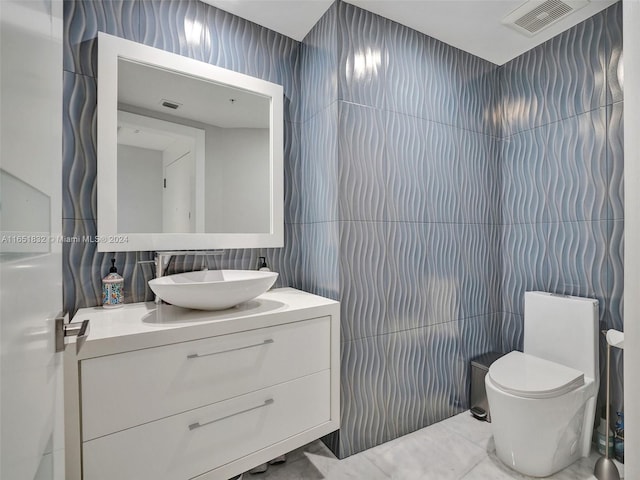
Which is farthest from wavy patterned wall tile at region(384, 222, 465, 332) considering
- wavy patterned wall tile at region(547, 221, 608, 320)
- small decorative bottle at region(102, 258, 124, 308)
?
small decorative bottle at region(102, 258, 124, 308)

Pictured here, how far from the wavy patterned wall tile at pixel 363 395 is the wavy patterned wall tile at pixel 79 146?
4.60 ft

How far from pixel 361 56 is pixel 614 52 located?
4.56 feet

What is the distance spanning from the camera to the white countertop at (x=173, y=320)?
3.59ft

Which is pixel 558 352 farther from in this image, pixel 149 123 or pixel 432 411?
pixel 149 123

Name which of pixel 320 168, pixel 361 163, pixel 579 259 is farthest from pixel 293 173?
pixel 579 259

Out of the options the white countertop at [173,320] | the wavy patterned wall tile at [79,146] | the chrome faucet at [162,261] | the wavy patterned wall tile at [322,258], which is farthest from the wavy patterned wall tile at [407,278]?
the wavy patterned wall tile at [79,146]

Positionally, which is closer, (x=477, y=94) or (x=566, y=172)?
(x=566, y=172)

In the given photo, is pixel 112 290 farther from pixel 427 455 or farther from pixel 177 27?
pixel 427 455

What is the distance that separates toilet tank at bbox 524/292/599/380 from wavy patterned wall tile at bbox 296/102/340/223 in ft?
4.66

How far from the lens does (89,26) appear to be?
4.88 ft

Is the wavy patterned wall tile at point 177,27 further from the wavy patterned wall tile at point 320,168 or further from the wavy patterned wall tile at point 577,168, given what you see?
the wavy patterned wall tile at point 577,168

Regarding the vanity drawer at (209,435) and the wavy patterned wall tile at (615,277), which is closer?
the vanity drawer at (209,435)

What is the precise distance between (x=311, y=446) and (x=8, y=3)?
2.07 metres

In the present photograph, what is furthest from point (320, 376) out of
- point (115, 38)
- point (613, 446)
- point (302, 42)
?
point (302, 42)
